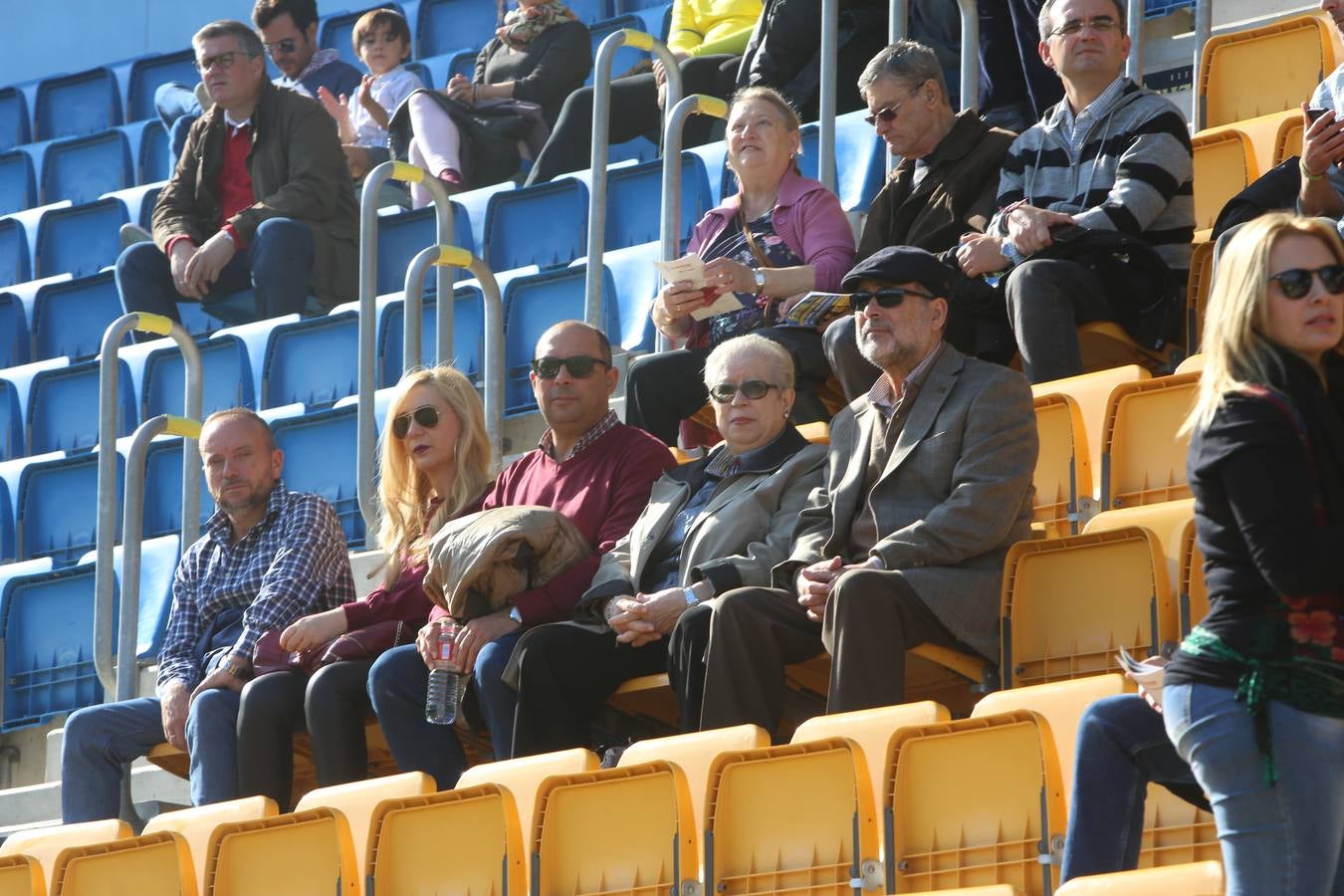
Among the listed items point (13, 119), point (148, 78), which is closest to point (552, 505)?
point (148, 78)

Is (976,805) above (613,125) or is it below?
below

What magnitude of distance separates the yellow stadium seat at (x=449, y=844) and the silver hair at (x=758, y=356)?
113cm

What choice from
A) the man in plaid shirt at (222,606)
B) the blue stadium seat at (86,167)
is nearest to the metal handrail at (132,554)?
the man in plaid shirt at (222,606)

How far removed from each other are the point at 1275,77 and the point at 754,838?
2899 mm

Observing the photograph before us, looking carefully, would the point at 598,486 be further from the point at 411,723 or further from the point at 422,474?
the point at 411,723

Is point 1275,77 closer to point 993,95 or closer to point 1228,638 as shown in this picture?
point 993,95

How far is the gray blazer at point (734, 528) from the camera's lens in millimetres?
4406

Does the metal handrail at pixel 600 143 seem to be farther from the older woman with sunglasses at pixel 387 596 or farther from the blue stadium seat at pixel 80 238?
the blue stadium seat at pixel 80 238

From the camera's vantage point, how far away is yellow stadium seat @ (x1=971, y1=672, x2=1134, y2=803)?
11.2 ft

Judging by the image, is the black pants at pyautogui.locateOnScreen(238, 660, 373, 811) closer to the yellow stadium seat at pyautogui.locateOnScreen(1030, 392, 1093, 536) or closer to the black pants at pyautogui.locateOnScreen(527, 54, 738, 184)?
the yellow stadium seat at pyautogui.locateOnScreen(1030, 392, 1093, 536)

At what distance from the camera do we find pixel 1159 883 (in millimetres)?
2730

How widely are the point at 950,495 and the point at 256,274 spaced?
3.44 metres

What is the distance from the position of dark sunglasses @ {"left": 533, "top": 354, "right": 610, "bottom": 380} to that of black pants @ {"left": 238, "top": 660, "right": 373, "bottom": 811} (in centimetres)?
71

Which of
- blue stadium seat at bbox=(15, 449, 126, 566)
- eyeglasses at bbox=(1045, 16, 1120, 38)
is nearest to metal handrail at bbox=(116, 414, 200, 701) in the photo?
blue stadium seat at bbox=(15, 449, 126, 566)
